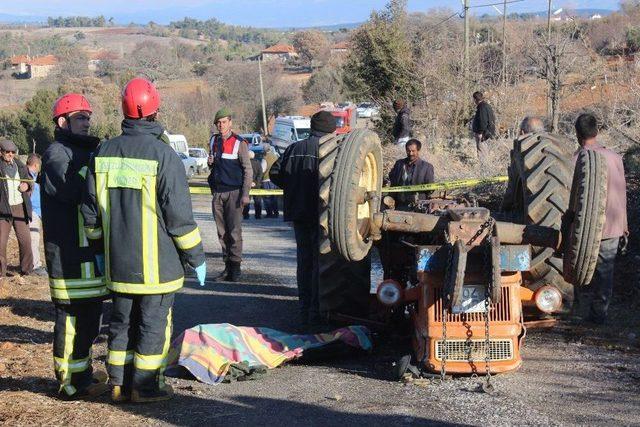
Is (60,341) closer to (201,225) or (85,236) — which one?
(85,236)

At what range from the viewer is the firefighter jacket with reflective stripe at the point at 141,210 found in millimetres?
5934

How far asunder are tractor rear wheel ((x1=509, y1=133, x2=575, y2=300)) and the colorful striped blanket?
59.6 inches

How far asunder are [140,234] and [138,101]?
882mm

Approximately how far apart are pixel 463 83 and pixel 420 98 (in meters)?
1.72

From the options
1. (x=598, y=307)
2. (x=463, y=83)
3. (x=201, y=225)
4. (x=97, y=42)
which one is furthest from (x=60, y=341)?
(x=97, y=42)

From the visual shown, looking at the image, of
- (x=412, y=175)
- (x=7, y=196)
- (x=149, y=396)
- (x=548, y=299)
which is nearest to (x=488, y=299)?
(x=548, y=299)

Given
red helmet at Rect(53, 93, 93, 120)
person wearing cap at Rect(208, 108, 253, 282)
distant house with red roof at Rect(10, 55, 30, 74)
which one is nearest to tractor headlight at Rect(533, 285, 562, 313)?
red helmet at Rect(53, 93, 93, 120)

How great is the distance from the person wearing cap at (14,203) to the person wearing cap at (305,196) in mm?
4550

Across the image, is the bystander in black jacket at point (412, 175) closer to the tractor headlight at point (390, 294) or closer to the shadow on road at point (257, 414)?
the tractor headlight at point (390, 294)

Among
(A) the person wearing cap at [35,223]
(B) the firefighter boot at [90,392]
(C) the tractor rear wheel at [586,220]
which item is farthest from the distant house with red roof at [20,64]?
(C) the tractor rear wheel at [586,220]

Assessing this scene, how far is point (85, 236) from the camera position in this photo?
21.0 ft

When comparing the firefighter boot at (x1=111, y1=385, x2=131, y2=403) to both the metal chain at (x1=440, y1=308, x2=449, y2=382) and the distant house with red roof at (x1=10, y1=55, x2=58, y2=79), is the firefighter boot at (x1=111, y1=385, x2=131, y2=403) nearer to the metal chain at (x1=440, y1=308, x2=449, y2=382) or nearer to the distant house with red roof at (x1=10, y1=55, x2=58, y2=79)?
the metal chain at (x1=440, y1=308, x2=449, y2=382)

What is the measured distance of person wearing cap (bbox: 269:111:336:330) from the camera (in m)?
8.71

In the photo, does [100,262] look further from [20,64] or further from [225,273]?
[20,64]
